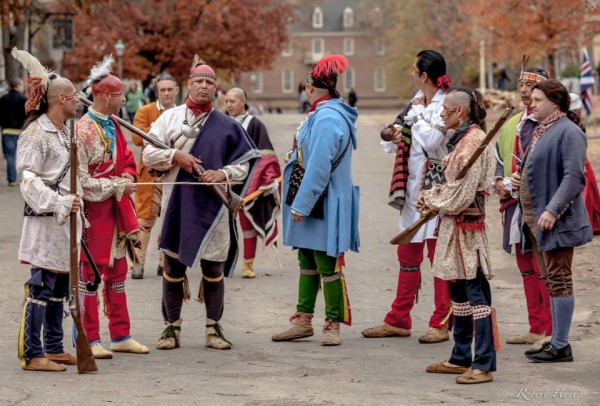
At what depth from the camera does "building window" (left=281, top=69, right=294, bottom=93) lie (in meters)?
123

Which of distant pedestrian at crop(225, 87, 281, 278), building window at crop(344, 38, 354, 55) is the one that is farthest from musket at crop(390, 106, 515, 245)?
building window at crop(344, 38, 354, 55)

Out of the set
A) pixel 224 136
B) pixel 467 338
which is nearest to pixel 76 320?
pixel 224 136

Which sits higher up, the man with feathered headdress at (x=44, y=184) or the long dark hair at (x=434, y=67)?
the long dark hair at (x=434, y=67)

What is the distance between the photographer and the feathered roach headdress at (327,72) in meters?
9.28

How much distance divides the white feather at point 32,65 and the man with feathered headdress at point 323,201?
196 centimetres

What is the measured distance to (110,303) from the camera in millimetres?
8938

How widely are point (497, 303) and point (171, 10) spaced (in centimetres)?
4344

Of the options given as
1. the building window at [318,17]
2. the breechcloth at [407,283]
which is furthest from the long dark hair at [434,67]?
the building window at [318,17]

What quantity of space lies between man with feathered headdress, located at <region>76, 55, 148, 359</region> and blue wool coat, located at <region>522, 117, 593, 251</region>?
264 centimetres

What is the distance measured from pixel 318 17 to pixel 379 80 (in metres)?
9.72

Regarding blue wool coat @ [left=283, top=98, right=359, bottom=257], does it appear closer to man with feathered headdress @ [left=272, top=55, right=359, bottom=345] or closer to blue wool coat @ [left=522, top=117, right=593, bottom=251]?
man with feathered headdress @ [left=272, top=55, right=359, bottom=345]

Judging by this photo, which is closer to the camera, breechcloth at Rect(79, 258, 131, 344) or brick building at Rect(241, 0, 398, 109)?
breechcloth at Rect(79, 258, 131, 344)

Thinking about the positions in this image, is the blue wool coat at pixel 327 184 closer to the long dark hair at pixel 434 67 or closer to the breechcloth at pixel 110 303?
the long dark hair at pixel 434 67

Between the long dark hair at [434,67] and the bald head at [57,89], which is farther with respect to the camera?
the long dark hair at [434,67]
